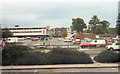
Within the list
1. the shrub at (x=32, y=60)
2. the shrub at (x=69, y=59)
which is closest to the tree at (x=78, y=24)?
the shrub at (x=69, y=59)

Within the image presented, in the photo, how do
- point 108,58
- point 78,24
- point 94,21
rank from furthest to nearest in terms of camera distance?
point 78,24, point 94,21, point 108,58

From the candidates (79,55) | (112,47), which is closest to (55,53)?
(79,55)

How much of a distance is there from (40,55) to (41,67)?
66.8 inches

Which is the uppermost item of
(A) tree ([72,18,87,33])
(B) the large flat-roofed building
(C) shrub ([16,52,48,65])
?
(A) tree ([72,18,87,33])

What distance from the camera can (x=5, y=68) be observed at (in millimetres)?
12594

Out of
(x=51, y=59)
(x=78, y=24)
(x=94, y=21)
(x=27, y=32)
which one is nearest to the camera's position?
(x=51, y=59)

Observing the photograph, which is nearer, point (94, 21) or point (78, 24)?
point (94, 21)

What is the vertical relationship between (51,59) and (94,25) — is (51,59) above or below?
below

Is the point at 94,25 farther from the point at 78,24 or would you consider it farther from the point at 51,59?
the point at 51,59

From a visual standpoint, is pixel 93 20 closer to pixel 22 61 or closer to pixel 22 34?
pixel 22 34

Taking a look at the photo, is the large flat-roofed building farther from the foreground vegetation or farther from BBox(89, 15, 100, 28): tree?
the foreground vegetation

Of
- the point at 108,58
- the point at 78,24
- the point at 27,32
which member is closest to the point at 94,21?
the point at 78,24

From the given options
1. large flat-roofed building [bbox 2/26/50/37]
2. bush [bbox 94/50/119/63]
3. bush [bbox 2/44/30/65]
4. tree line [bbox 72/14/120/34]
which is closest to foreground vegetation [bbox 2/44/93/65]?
bush [bbox 2/44/30/65]

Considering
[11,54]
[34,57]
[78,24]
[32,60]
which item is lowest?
[32,60]
